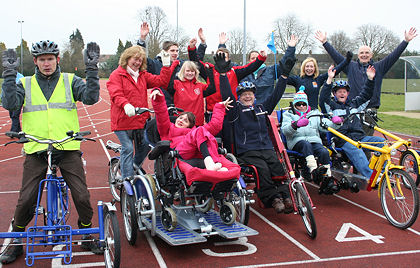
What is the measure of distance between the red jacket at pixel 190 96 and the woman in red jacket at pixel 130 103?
1.63ft

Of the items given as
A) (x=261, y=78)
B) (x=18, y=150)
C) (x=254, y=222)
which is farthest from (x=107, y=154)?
(x=254, y=222)

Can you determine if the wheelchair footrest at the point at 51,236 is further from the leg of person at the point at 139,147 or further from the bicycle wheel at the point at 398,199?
the bicycle wheel at the point at 398,199

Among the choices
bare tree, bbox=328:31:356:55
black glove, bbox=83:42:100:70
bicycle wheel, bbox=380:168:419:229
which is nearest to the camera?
black glove, bbox=83:42:100:70

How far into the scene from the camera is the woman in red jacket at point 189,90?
6.45 meters

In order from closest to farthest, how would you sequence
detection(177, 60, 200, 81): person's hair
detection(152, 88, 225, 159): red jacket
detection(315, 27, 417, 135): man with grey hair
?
detection(152, 88, 225, 159): red jacket < detection(177, 60, 200, 81): person's hair < detection(315, 27, 417, 135): man with grey hair

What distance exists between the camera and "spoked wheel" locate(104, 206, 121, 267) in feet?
13.5

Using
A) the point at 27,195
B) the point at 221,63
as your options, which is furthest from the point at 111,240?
the point at 221,63

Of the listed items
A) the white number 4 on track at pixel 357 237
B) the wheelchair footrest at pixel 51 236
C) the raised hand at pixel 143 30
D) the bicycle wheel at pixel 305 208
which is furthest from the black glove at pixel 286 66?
the wheelchair footrest at pixel 51 236

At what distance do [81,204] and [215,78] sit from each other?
10.4ft

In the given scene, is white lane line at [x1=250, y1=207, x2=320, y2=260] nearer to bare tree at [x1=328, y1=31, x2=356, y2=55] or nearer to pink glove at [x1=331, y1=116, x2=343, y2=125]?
pink glove at [x1=331, y1=116, x2=343, y2=125]

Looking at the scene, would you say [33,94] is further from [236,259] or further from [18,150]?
[18,150]

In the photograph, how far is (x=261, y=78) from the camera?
7859 millimetres

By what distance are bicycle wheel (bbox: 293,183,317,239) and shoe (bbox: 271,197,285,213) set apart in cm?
19

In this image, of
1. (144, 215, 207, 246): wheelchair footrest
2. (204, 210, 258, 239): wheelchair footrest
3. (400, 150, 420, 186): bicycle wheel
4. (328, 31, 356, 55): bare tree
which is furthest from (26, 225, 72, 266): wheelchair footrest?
(328, 31, 356, 55): bare tree
